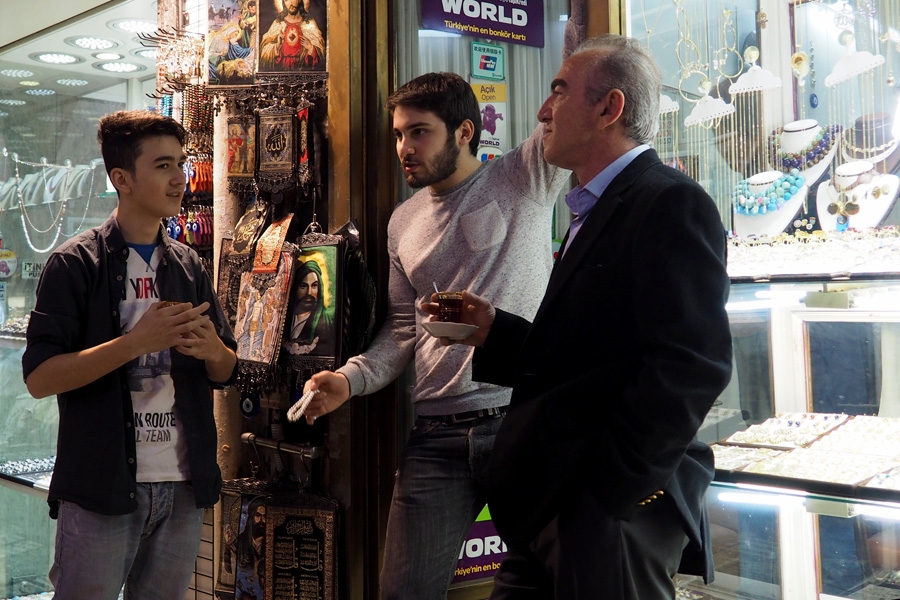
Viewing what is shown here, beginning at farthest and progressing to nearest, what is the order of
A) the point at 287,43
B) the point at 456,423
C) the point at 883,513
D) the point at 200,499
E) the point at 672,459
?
the point at 287,43
the point at 456,423
the point at 200,499
the point at 883,513
the point at 672,459

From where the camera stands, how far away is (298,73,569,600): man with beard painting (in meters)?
2.68

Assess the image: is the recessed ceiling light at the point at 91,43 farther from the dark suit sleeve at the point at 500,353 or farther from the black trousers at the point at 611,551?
the black trousers at the point at 611,551

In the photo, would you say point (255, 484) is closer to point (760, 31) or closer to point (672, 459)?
point (672, 459)

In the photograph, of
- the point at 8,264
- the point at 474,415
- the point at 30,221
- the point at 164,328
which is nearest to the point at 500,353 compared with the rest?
the point at 474,415

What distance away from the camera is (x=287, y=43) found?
3492 mm

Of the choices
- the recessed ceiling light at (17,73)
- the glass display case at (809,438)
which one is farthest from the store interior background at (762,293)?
the recessed ceiling light at (17,73)

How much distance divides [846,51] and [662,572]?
177 cm

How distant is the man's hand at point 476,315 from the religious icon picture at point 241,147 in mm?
1644

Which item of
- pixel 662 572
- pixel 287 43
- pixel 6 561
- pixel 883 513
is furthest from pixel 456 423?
pixel 6 561

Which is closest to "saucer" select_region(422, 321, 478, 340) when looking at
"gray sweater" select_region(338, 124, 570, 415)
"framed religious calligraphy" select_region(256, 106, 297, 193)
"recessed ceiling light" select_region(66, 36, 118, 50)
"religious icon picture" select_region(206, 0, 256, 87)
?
"gray sweater" select_region(338, 124, 570, 415)

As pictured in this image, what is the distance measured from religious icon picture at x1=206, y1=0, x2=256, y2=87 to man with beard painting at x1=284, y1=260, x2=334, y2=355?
0.93m

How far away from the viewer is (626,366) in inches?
67.7

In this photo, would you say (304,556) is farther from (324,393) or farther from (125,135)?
(125,135)

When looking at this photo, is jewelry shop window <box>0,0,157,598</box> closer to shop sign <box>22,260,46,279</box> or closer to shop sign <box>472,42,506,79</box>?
shop sign <box>22,260,46,279</box>
